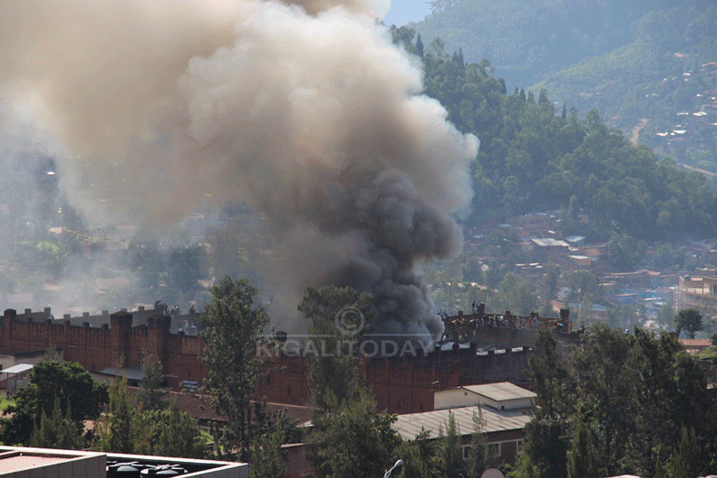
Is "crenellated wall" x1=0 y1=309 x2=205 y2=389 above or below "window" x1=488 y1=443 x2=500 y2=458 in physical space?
above

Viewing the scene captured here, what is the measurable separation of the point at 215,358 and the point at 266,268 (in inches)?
992

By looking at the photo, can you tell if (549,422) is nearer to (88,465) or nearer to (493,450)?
(493,450)

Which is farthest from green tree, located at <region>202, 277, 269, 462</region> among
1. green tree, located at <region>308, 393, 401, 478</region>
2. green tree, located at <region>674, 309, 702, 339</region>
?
green tree, located at <region>674, 309, 702, 339</region>

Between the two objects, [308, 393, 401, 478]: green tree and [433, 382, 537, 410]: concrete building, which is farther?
[433, 382, 537, 410]: concrete building

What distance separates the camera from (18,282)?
496ft

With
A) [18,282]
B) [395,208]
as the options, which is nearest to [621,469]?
[395,208]

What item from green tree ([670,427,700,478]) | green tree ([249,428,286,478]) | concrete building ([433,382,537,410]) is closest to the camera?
green tree ([670,427,700,478])

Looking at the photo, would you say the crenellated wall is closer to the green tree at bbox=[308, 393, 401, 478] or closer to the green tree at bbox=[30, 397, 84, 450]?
the green tree at bbox=[30, 397, 84, 450]

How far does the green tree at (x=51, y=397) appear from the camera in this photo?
142ft

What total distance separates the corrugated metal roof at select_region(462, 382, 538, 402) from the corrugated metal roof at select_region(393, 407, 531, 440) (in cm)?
60

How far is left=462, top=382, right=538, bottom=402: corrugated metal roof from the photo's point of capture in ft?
144

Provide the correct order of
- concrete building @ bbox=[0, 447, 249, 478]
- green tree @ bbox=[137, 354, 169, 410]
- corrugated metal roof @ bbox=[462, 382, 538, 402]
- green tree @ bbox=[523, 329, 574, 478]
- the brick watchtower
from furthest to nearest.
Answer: the brick watchtower
green tree @ bbox=[137, 354, 169, 410]
corrugated metal roof @ bbox=[462, 382, 538, 402]
green tree @ bbox=[523, 329, 574, 478]
concrete building @ bbox=[0, 447, 249, 478]

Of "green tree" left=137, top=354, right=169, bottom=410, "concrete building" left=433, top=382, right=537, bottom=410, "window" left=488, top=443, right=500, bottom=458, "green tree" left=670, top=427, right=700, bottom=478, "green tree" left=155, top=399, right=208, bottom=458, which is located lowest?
"green tree" left=670, top=427, right=700, bottom=478

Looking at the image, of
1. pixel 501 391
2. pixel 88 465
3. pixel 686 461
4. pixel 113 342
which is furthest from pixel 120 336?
pixel 88 465
